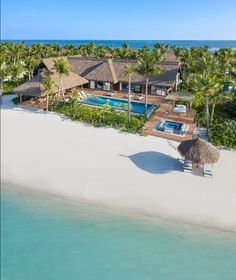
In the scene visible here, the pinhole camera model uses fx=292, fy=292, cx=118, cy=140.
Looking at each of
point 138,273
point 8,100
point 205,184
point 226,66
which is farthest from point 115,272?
point 226,66

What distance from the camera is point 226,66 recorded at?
39156mm

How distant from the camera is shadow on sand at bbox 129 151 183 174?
19078 mm

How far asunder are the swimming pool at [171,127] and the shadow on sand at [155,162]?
4.76 m

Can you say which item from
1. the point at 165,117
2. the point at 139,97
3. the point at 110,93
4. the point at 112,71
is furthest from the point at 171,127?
the point at 112,71

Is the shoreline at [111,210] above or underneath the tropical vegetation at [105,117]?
underneath

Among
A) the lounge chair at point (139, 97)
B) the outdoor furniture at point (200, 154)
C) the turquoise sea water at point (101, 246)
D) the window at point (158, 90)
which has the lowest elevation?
the turquoise sea water at point (101, 246)

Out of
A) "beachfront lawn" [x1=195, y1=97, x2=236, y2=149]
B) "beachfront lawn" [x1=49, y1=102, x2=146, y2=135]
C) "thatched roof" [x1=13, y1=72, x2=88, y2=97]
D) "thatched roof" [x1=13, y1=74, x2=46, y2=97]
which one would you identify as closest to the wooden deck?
"beachfront lawn" [x1=49, y1=102, x2=146, y2=135]

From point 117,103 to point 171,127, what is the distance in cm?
939

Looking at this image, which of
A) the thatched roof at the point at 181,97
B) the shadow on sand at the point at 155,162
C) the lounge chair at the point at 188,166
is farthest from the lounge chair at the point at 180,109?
the lounge chair at the point at 188,166

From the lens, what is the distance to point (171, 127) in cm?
2639

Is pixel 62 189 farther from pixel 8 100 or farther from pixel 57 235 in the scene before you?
pixel 8 100

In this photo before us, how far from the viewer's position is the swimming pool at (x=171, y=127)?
25156 mm

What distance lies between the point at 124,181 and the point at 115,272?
646 centimetres

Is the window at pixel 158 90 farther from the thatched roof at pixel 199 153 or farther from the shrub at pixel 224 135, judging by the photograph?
the thatched roof at pixel 199 153
